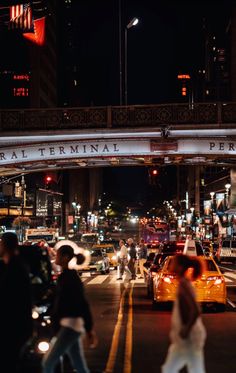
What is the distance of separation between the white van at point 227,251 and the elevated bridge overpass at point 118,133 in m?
21.2

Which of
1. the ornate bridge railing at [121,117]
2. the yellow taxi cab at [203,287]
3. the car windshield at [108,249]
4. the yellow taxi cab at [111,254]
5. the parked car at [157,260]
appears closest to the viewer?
the yellow taxi cab at [203,287]

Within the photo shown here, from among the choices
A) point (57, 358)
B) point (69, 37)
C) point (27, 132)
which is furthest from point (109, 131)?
point (69, 37)

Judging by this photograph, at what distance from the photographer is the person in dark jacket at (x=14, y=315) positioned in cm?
728

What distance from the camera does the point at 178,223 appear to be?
142 m

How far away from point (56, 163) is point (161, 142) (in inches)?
289

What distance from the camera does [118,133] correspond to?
114 ft

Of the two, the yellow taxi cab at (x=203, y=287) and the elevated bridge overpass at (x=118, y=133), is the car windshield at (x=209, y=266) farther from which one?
the elevated bridge overpass at (x=118, y=133)

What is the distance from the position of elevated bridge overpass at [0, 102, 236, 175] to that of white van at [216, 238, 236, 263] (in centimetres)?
2123

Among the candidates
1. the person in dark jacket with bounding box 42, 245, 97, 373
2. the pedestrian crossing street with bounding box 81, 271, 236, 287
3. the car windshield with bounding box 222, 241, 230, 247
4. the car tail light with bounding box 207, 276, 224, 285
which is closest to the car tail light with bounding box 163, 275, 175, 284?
the car tail light with bounding box 207, 276, 224, 285

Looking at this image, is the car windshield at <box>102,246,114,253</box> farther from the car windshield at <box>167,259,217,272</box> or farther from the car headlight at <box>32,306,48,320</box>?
the car headlight at <box>32,306,48,320</box>

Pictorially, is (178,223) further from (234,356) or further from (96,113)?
(234,356)

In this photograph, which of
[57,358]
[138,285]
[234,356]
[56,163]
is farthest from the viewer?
[56,163]

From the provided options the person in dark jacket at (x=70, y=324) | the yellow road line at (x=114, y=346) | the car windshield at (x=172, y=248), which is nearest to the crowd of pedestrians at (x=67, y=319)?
the person in dark jacket at (x=70, y=324)

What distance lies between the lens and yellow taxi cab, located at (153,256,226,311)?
20.5m
